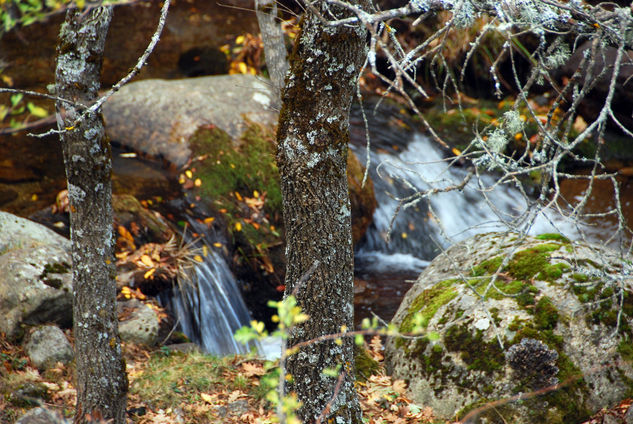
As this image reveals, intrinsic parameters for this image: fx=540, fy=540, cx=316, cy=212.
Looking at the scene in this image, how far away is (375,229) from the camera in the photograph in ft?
31.4

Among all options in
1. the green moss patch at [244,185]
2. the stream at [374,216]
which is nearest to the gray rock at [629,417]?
the stream at [374,216]

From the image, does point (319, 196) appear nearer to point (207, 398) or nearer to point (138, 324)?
point (207, 398)

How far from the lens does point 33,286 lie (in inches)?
219

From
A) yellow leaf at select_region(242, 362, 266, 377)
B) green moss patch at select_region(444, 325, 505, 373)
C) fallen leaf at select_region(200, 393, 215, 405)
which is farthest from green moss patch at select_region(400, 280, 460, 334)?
fallen leaf at select_region(200, 393, 215, 405)

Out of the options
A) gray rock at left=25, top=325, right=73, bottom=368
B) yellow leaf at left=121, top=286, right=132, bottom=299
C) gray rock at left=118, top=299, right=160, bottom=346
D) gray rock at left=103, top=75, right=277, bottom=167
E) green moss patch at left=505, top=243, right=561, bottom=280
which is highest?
gray rock at left=103, top=75, right=277, bottom=167

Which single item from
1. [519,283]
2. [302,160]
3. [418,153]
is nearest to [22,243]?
[302,160]

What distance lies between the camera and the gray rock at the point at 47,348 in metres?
5.26

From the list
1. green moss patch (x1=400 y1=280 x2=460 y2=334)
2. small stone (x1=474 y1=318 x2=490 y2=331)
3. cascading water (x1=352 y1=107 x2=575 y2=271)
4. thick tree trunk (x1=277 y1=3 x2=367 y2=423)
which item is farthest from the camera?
cascading water (x1=352 y1=107 x2=575 y2=271)

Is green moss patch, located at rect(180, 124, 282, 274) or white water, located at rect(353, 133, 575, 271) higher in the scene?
green moss patch, located at rect(180, 124, 282, 274)

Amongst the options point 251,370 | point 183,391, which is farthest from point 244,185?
point 183,391

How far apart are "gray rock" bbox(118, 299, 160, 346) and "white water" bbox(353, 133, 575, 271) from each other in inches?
157

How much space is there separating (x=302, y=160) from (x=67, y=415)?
10.3ft

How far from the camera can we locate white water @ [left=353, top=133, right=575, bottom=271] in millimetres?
9438

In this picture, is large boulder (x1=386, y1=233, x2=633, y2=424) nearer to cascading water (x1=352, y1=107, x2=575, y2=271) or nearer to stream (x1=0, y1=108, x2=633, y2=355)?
stream (x1=0, y1=108, x2=633, y2=355)
